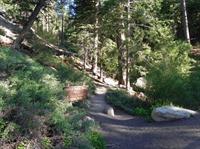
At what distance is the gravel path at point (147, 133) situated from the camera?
9.23 meters

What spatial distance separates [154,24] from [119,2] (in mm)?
2215

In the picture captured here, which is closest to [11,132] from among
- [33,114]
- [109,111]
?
[33,114]

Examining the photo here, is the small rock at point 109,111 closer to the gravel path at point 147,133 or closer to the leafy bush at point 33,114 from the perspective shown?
the gravel path at point 147,133

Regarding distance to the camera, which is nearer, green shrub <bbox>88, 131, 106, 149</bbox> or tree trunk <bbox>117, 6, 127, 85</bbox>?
green shrub <bbox>88, 131, 106, 149</bbox>

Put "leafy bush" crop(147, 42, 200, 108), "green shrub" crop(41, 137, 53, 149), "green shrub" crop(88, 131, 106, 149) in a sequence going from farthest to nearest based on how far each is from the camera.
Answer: "leafy bush" crop(147, 42, 200, 108) → "green shrub" crop(88, 131, 106, 149) → "green shrub" crop(41, 137, 53, 149)

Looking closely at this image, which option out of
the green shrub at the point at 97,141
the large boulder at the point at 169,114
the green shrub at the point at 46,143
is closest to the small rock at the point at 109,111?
the large boulder at the point at 169,114

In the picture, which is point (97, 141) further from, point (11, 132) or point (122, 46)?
point (122, 46)

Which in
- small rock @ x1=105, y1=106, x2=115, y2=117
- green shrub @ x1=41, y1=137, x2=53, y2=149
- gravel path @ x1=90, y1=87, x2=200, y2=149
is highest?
green shrub @ x1=41, y1=137, x2=53, y2=149

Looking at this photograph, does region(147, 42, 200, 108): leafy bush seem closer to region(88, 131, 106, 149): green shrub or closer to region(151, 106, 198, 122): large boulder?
region(151, 106, 198, 122): large boulder

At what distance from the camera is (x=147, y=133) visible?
415 inches

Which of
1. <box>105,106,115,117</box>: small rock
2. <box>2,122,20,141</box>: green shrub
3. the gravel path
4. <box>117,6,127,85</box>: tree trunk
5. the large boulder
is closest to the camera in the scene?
<box>2,122,20,141</box>: green shrub

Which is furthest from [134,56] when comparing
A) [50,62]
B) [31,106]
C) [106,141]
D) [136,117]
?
[31,106]

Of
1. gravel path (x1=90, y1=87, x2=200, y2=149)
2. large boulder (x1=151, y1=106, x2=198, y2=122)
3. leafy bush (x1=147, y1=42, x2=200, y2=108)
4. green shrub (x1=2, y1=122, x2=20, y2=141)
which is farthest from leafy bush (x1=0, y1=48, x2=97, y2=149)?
leafy bush (x1=147, y1=42, x2=200, y2=108)

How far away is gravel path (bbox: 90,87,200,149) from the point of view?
9227 millimetres
